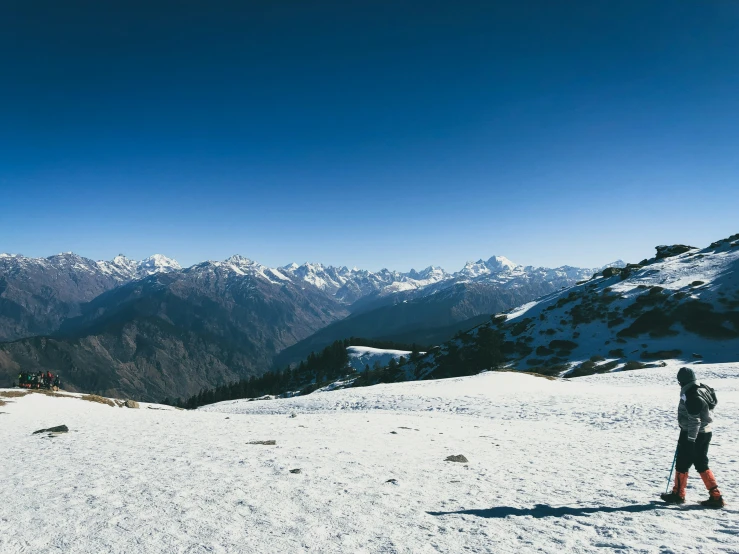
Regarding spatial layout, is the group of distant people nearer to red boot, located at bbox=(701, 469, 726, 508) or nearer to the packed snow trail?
the packed snow trail

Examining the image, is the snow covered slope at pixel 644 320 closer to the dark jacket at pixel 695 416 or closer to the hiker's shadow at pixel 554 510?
the dark jacket at pixel 695 416

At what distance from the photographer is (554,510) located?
9.56 m

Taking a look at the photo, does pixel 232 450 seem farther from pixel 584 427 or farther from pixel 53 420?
pixel 584 427

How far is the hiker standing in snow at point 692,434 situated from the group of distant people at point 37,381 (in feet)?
196

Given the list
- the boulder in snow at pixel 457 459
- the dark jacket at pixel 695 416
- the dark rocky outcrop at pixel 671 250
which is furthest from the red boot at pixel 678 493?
the dark rocky outcrop at pixel 671 250

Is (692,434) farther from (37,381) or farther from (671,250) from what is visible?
(671,250)

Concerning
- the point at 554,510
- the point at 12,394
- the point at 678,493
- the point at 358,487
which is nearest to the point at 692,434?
the point at 678,493

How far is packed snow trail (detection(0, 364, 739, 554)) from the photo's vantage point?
779 cm

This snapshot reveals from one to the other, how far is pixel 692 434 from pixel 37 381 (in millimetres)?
64908

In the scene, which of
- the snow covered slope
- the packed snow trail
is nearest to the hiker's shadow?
the packed snow trail

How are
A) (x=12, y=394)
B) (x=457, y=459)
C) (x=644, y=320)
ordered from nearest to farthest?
(x=457, y=459), (x=12, y=394), (x=644, y=320)

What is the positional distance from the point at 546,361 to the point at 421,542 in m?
81.4

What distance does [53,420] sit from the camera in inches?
939

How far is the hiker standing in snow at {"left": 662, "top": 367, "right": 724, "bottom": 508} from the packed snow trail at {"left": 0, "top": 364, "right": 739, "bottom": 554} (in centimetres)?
54
